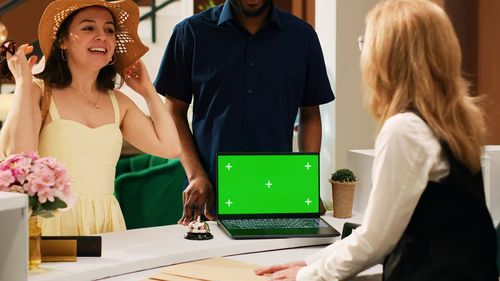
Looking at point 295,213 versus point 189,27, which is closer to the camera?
point 295,213

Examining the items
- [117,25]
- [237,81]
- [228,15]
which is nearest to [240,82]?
[237,81]

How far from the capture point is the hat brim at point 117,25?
103 inches

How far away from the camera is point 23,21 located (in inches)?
285

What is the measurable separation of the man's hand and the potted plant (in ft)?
1.41

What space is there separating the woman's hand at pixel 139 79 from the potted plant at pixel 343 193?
2.36 feet

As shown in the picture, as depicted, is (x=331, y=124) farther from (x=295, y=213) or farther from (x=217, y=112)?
(x=295, y=213)

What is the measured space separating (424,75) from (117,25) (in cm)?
154

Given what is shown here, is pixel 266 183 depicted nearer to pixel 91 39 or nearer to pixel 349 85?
pixel 91 39

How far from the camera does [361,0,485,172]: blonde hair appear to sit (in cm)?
154

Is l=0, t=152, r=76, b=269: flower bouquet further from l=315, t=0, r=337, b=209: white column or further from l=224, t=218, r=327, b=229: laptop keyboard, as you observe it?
l=315, t=0, r=337, b=209: white column

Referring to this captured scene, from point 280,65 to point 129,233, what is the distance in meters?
0.94

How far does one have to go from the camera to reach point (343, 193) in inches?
105

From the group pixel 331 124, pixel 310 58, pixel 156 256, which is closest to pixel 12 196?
pixel 156 256

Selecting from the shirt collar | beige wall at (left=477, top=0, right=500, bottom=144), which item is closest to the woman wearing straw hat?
the shirt collar
